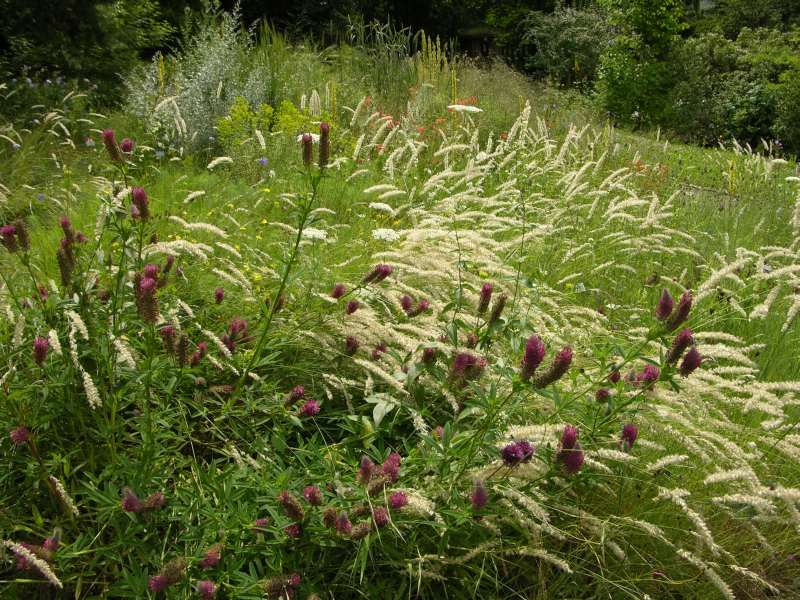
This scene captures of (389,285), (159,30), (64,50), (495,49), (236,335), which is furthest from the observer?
(495,49)

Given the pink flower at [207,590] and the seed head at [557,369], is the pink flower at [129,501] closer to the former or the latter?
the pink flower at [207,590]

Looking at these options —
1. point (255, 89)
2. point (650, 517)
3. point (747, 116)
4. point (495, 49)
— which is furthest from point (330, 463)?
point (495, 49)

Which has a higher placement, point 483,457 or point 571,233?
point 483,457

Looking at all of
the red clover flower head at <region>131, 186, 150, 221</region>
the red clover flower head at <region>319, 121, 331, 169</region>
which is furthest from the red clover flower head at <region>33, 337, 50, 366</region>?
the red clover flower head at <region>319, 121, 331, 169</region>

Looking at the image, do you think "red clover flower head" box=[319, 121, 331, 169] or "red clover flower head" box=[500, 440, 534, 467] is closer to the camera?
"red clover flower head" box=[500, 440, 534, 467]

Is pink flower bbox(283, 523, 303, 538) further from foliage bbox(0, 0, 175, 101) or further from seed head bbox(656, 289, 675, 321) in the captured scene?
foliage bbox(0, 0, 175, 101)

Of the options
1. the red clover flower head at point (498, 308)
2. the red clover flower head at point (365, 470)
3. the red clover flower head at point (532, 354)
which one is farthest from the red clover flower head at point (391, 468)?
the red clover flower head at point (498, 308)

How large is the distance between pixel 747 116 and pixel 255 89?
46.3ft

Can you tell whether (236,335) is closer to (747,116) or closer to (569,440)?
(569,440)

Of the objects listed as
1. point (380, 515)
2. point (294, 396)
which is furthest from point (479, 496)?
point (294, 396)

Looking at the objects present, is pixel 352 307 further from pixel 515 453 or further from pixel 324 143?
pixel 515 453

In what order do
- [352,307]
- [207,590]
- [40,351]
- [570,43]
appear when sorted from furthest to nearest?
[570,43], [352,307], [40,351], [207,590]

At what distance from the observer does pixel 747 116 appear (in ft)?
55.0

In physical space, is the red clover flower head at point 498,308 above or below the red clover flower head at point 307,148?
below
